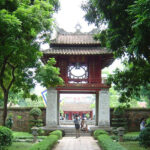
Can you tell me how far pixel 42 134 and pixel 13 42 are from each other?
10910mm

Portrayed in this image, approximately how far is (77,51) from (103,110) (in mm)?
4911

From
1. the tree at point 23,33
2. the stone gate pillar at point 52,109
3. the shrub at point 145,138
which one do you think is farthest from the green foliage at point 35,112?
the shrub at point 145,138

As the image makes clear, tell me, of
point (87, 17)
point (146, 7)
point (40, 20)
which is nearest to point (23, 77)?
point (40, 20)

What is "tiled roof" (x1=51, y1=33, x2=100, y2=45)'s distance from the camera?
18922 mm

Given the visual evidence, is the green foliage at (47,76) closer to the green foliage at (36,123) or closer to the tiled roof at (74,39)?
the tiled roof at (74,39)

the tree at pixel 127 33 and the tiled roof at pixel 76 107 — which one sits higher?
the tree at pixel 127 33

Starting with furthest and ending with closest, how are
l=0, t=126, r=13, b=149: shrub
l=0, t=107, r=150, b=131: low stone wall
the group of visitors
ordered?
l=0, t=107, r=150, b=131: low stone wall → the group of visitors → l=0, t=126, r=13, b=149: shrub

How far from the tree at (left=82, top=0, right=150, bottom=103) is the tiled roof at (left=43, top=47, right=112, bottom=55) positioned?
15.1 ft

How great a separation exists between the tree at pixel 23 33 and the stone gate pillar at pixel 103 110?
23.1ft

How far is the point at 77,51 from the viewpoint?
17.9 meters

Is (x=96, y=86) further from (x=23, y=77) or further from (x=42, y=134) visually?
(x=23, y=77)

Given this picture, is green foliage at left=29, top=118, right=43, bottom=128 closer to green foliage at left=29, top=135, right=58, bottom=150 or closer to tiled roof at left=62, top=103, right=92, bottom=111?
green foliage at left=29, top=135, right=58, bottom=150

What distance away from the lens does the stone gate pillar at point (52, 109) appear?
17.4 meters

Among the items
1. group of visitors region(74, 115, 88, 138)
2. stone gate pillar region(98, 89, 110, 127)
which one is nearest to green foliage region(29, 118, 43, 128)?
group of visitors region(74, 115, 88, 138)
